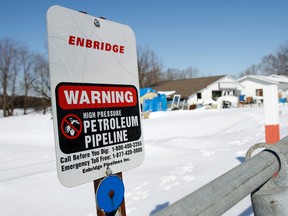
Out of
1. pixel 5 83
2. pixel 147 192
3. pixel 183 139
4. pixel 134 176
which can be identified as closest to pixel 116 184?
pixel 147 192

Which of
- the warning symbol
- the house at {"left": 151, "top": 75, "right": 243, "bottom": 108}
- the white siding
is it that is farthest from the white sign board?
the white siding

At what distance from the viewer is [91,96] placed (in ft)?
5.33

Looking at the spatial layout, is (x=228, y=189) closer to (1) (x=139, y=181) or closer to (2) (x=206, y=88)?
(1) (x=139, y=181)

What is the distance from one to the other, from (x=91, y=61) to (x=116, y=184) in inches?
27.7

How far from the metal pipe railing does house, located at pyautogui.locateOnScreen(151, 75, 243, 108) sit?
127ft

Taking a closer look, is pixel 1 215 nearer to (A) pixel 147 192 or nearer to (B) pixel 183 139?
(A) pixel 147 192

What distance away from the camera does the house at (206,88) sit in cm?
4088

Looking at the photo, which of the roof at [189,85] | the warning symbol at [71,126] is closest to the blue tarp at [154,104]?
the roof at [189,85]

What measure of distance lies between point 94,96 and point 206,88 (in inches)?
1603

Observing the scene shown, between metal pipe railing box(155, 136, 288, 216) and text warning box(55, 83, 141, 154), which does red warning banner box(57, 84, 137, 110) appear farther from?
metal pipe railing box(155, 136, 288, 216)

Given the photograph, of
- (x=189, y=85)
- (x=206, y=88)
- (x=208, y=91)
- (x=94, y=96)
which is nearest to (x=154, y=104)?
(x=206, y=88)

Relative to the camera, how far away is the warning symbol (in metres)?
1.50

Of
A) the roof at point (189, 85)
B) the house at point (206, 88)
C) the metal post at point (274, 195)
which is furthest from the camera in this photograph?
the roof at point (189, 85)

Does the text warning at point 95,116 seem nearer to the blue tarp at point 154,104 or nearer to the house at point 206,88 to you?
the blue tarp at point 154,104
